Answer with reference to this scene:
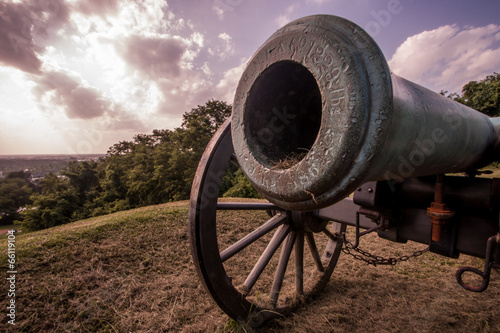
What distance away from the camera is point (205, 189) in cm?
207

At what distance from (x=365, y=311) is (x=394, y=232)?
1.24 meters

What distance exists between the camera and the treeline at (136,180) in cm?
1794

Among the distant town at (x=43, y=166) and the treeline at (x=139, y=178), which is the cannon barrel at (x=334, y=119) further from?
the distant town at (x=43, y=166)

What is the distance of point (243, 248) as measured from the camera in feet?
→ 8.17

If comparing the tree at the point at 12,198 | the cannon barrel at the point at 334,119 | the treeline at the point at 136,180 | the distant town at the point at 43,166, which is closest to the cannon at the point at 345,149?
the cannon barrel at the point at 334,119

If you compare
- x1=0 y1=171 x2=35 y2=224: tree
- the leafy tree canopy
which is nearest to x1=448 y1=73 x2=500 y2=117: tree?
the leafy tree canopy

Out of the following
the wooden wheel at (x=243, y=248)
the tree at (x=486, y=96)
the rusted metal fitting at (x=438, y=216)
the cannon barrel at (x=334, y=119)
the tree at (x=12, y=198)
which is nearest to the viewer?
the cannon barrel at (x=334, y=119)

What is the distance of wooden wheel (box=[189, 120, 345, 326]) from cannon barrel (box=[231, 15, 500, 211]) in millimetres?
1008

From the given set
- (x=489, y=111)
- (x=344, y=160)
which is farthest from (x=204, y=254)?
(x=489, y=111)

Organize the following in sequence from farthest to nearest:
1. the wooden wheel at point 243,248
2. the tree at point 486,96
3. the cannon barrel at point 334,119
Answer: the tree at point 486,96
the wooden wheel at point 243,248
the cannon barrel at point 334,119

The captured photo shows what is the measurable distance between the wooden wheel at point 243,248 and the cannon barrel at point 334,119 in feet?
3.31

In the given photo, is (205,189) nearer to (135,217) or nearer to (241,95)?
(241,95)

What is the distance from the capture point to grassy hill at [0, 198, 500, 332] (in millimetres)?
2364

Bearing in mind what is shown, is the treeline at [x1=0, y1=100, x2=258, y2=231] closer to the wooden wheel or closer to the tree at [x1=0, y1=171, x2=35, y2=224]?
the tree at [x1=0, y1=171, x2=35, y2=224]
